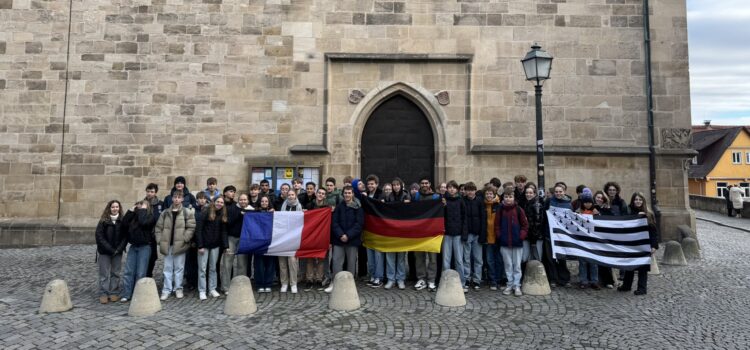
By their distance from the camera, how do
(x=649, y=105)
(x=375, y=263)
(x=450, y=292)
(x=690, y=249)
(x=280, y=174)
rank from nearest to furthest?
(x=450, y=292), (x=375, y=263), (x=690, y=249), (x=280, y=174), (x=649, y=105)

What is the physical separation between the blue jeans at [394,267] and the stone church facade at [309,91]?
14.4 feet

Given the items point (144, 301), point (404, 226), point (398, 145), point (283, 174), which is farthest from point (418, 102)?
point (144, 301)

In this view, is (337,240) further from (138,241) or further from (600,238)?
(600,238)

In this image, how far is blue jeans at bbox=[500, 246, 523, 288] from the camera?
6684 millimetres

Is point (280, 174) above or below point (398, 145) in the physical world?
below

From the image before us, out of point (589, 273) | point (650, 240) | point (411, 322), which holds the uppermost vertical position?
point (650, 240)

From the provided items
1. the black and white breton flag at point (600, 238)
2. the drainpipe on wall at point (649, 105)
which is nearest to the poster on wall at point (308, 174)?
the black and white breton flag at point (600, 238)

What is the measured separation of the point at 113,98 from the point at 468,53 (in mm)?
9901

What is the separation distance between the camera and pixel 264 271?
6980 millimetres

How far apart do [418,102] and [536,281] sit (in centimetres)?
627

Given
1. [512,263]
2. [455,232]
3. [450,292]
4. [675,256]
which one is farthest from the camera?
[675,256]

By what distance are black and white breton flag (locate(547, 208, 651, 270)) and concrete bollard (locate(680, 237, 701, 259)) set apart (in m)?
3.42

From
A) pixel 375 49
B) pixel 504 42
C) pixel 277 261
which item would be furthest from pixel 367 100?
pixel 277 261

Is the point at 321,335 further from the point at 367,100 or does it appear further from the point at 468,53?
the point at 468,53
